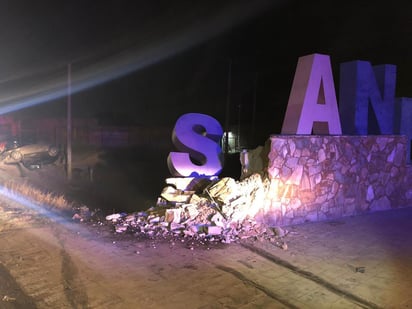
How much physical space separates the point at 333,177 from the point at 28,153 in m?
14.0

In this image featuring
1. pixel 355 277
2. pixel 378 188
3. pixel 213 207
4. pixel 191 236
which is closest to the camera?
pixel 355 277

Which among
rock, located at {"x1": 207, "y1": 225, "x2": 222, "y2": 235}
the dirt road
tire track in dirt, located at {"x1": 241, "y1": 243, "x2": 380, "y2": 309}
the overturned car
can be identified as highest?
the overturned car

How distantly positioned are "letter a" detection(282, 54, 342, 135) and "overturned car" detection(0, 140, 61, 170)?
12.9 m

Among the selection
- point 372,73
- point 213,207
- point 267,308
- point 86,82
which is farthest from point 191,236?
point 86,82

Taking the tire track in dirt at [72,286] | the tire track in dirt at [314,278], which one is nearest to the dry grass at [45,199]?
the tire track in dirt at [72,286]

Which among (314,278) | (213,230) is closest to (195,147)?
(213,230)

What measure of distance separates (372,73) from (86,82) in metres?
26.9

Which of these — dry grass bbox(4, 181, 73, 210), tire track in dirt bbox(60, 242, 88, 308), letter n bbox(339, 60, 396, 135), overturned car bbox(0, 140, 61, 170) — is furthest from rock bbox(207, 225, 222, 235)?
overturned car bbox(0, 140, 61, 170)

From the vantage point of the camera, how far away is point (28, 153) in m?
16.6

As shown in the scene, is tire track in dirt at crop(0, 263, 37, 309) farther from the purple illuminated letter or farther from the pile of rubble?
the purple illuminated letter

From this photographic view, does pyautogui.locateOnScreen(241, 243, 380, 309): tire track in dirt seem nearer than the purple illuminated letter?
Yes

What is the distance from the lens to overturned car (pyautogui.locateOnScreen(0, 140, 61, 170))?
52.9 ft

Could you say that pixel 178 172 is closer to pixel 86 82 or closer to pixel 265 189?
pixel 265 189

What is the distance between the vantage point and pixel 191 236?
→ 20.6ft
